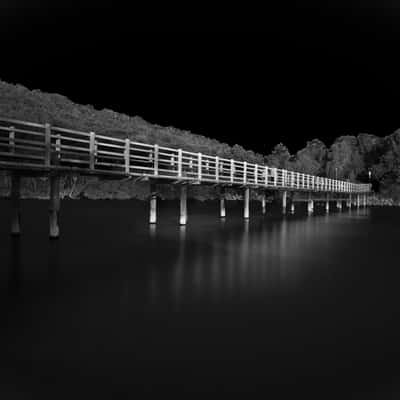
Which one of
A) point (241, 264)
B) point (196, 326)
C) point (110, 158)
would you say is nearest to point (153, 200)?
point (110, 158)

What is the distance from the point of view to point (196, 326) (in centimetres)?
526

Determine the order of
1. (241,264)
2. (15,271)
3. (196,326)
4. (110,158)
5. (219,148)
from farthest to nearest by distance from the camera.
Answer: (219,148)
(110,158)
(241,264)
(15,271)
(196,326)

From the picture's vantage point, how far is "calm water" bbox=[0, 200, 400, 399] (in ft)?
12.2

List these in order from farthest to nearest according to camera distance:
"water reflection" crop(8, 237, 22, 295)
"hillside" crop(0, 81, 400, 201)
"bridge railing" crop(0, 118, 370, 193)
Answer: "hillside" crop(0, 81, 400, 201), "bridge railing" crop(0, 118, 370, 193), "water reflection" crop(8, 237, 22, 295)

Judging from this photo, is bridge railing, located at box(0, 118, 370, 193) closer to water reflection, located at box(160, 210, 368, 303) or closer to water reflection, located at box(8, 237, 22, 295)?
water reflection, located at box(8, 237, 22, 295)

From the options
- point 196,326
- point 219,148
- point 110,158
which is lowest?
point 196,326

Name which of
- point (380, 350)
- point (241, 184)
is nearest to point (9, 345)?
point (380, 350)

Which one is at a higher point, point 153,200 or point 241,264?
point 153,200

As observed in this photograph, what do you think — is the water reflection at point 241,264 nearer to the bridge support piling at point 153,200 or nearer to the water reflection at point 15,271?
the water reflection at point 15,271

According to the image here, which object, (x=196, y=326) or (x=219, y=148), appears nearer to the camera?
(x=196, y=326)

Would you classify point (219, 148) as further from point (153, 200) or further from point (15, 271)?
point (15, 271)

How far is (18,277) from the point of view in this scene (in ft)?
27.7

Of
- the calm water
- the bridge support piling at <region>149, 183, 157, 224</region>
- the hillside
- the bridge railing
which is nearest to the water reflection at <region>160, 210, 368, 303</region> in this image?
the calm water

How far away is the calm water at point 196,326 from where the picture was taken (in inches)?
147
